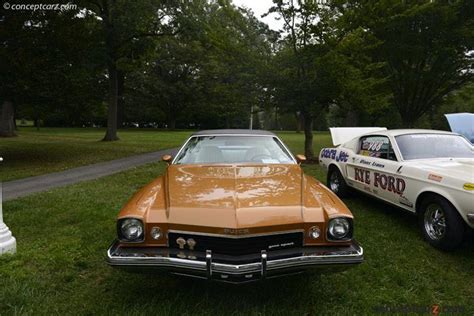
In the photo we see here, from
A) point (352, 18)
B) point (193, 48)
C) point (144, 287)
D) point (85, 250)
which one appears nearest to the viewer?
point (144, 287)

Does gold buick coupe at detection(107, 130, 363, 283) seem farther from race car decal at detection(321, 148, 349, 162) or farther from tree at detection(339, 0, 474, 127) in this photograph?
tree at detection(339, 0, 474, 127)

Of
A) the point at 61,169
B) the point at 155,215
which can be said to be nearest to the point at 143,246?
the point at 155,215

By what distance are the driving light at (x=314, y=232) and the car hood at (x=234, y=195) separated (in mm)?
139

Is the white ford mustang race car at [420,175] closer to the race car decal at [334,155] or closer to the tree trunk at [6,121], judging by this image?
the race car decal at [334,155]

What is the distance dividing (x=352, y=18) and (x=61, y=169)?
10.2 meters

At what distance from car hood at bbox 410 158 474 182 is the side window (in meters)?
0.60

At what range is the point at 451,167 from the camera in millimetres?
4738

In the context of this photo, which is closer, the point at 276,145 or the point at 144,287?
the point at 144,287

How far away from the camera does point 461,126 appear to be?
12.3 m

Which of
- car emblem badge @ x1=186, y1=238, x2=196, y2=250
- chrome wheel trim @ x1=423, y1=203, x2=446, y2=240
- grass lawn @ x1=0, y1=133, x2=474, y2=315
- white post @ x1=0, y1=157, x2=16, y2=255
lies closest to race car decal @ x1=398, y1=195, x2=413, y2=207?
chrome wheel trim @ x1=423, y1=203, x2=446, y2=240

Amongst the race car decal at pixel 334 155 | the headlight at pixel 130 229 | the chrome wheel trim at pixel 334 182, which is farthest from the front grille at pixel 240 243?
the chrome wheel trim at pixel 334 182

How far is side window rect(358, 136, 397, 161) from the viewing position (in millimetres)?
5869

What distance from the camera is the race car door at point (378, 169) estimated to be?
5430 mm

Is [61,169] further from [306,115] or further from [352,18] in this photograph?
[352,18]
